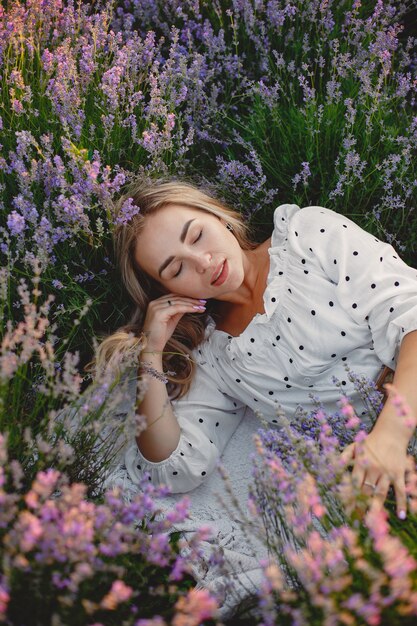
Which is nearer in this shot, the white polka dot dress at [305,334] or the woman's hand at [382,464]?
the woman's hand at [382,464]

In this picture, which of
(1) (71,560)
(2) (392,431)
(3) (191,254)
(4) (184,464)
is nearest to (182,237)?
(3) (191,254)

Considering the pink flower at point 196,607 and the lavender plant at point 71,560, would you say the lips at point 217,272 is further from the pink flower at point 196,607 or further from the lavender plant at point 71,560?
the pink flower at point 196,607

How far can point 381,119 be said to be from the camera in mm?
2941

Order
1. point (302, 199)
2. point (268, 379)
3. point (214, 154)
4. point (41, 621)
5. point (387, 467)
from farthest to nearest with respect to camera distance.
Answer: point (214, 154) → point (302, 199) → point (268, 379) → point (387, 467) → point (41, 621)

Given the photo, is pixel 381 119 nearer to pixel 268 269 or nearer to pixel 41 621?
pixel 268 269

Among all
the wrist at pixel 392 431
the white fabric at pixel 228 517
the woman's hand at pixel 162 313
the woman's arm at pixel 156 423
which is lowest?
the white fabric at pixel 228 517

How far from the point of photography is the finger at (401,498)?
1593 mm

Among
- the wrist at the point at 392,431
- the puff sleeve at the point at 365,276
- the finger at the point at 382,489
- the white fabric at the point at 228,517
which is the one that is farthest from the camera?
the puff sleeve at the point at 365,276

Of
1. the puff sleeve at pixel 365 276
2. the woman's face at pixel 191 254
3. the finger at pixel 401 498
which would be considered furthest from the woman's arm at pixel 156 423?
the finger at pixel 401 498

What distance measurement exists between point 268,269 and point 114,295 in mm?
633

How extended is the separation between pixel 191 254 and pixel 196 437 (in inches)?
27.2

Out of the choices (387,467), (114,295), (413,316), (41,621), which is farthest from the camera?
(114,295)

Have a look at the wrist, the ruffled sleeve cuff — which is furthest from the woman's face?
the wrist

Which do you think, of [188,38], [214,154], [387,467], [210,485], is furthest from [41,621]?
[188,38]
